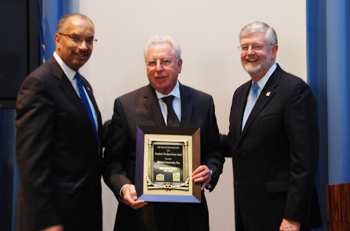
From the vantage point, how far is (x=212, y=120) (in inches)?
102

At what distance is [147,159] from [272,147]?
764 mm

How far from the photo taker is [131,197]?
2213mm

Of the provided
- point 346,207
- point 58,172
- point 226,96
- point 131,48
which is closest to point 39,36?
point 131,48

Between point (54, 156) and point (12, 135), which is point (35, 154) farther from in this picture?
point (12, 135)

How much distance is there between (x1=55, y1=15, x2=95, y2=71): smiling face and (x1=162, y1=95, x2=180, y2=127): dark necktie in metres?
0.56

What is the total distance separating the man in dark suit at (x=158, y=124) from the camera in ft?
7.65

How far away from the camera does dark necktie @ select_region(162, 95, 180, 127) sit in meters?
2.44

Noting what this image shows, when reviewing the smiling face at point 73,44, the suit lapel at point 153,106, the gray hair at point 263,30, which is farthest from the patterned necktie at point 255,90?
the smiling face at point 73,44

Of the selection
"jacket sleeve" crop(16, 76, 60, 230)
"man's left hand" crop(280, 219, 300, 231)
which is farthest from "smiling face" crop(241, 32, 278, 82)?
"jacket sleeve" crop(16, 76, 60, 230)

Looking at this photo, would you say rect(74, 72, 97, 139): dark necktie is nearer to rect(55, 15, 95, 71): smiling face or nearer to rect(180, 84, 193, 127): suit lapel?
rect(55, 15, 95, 71): smiling face

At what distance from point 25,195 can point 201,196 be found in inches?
37.0

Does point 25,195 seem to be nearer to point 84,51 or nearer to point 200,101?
point 84,51

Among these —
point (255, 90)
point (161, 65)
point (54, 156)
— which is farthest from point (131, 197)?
point (255, 90)

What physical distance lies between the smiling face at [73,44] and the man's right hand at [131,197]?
29.8 inches
